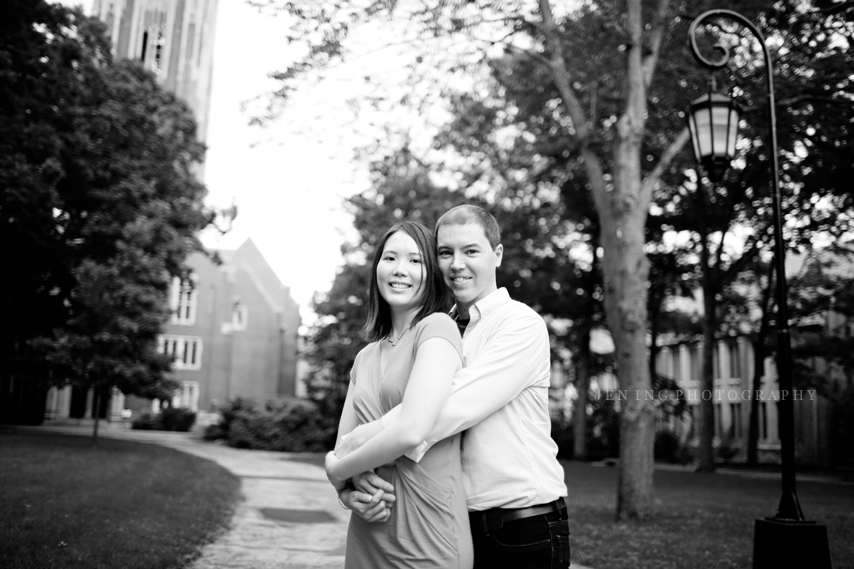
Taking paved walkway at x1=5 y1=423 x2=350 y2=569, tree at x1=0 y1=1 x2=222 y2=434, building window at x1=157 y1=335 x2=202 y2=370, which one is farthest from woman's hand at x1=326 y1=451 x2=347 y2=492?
building window at x1=157 y1=335 x2=202 y2=370

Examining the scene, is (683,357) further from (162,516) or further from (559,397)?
(162,516)

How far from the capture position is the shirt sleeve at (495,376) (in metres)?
2.27

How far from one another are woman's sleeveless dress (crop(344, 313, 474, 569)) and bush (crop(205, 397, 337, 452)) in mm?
29887

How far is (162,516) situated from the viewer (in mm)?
9688

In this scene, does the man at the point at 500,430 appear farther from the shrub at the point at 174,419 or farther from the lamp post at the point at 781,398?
the shrub at the point at 174,419

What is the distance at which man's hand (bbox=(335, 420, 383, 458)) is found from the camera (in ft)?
7.48

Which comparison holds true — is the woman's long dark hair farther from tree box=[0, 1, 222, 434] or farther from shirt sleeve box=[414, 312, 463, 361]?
tree box=[0, 1, 222, 434]

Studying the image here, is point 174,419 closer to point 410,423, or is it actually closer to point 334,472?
point 334,472

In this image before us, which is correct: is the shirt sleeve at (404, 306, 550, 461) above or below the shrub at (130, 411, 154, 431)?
above

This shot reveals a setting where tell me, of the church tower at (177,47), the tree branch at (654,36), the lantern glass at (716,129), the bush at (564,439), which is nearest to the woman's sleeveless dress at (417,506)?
the lantern glass at (716,129)

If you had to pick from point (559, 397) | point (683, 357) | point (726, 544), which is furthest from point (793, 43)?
point (683, 357)

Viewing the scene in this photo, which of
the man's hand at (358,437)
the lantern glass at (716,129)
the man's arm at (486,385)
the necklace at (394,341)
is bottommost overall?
the man's hand at (358,437)

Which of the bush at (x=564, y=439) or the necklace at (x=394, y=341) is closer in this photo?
the necklace at (x=394, y=341)

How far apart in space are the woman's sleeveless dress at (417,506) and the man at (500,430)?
70mm
